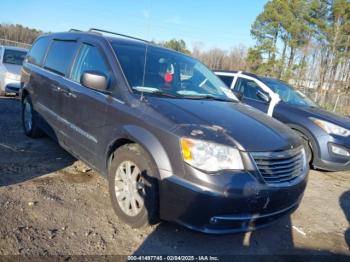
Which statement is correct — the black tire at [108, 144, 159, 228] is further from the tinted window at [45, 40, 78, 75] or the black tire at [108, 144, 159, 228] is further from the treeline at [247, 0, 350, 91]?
the treeline at [247, 0, 350, 91]

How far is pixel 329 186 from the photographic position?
571 centimetres

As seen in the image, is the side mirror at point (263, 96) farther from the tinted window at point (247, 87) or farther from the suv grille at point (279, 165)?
the suv grille at point (279, 165)

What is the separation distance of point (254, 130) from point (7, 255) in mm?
2403

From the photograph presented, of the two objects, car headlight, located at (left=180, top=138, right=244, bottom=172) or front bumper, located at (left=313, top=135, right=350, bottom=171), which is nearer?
car headlight, located at (left=180, top=138, right=244, bottom=172)

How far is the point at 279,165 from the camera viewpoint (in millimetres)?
3088

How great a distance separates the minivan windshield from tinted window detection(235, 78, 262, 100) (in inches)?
105

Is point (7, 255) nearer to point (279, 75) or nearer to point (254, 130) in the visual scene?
point (254, 130)

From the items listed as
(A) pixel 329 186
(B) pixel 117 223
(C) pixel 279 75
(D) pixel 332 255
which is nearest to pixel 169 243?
(B) pixel 117 223

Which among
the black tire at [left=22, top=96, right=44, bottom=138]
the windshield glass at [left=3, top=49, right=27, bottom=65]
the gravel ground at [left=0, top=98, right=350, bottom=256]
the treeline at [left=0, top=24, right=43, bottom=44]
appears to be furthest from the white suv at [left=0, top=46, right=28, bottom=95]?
the treeline at [left=0, top=24, right=43, bottom=44]

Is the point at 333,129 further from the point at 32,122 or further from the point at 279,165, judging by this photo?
the point at 32,122

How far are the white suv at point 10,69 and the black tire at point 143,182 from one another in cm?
801

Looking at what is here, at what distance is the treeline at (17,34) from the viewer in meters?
52.7

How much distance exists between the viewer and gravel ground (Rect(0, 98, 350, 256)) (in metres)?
3.01

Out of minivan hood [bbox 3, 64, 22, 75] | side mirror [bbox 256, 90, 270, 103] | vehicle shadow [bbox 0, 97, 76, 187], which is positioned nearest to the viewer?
vehicle shadow [bbox 0, 97, 76, 187]
